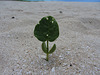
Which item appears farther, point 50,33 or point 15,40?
point 15,40

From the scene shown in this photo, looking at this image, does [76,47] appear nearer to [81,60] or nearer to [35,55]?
[81,60]

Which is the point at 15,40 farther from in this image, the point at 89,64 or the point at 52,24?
the point at 89,64

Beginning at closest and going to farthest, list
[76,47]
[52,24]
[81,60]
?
[52,24]
[81,60]
[76,47]

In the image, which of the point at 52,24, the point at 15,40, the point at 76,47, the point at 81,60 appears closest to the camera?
the point at 52,24

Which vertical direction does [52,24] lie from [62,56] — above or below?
above

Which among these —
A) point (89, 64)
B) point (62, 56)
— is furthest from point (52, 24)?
point (89, 64)

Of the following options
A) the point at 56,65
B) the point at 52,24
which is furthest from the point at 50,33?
the point at 56,65
